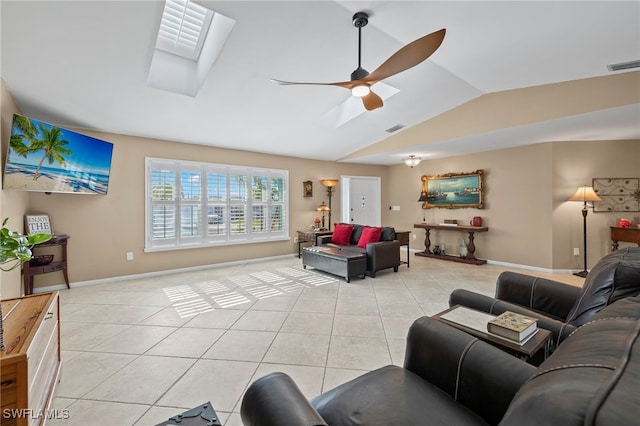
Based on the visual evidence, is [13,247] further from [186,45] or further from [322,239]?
[322,239]

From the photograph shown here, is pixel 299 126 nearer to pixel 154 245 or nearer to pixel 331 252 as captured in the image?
pixel 331 252

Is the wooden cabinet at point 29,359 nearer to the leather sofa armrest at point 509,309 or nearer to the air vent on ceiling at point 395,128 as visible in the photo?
the leather sofa armrest at point 509,309

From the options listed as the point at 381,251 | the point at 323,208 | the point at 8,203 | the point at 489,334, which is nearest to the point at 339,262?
the point at 381,251

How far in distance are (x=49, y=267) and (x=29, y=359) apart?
11.0 ft

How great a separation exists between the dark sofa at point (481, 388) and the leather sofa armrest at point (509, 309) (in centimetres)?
58

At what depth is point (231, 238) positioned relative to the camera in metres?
5.57

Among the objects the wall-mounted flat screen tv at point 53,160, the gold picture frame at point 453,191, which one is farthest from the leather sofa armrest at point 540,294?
the wall-mounted flat screen tv at point 53,160

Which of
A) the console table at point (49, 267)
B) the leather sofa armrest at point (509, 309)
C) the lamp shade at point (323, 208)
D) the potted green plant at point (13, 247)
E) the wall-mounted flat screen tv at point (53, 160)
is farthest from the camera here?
the lamp shade at point (323, 208)

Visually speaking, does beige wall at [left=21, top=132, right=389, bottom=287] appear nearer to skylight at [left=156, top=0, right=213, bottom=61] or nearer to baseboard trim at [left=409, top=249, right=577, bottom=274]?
skylight at [left=156, top=0, right=213, bottom=61]

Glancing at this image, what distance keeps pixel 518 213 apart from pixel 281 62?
5.28m

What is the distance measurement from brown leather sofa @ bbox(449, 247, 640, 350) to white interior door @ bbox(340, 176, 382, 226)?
5.30 metres

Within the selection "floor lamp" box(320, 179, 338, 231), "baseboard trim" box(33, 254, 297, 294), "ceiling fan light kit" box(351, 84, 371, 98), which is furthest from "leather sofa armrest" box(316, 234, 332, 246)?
"ceiling fan light kit" box(351, 84, 371, 98)

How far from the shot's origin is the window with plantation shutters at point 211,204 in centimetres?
477

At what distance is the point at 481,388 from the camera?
3.59ft
